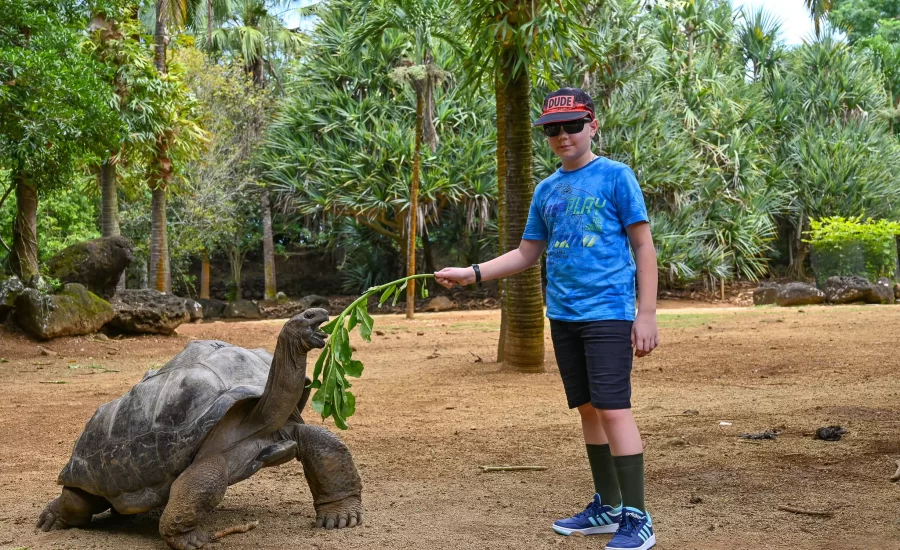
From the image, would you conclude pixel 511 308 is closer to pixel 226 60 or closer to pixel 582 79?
pixel 582 79

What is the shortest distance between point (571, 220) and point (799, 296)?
16.1 m

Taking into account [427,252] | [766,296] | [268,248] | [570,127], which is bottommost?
[766,296]

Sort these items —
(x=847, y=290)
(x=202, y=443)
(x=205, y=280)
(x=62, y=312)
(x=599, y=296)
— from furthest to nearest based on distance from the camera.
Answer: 1. (x=205, y=280)
2. (x=847, y=290)
3. (x=62, y=312)
4. (x=202, y=443)
5. (x=599, y=296)

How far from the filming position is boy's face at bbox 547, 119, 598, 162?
12.5ft

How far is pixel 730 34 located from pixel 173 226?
20445mm

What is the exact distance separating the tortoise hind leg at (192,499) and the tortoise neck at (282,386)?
0.27 meters

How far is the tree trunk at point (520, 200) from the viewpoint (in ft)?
31.0

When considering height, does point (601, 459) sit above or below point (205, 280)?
below

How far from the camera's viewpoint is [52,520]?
4316 mm

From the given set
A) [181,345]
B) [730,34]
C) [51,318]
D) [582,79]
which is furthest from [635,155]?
[51,318]

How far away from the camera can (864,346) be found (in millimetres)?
10531

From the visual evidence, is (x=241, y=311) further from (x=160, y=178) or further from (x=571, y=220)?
(x=571, y=220)

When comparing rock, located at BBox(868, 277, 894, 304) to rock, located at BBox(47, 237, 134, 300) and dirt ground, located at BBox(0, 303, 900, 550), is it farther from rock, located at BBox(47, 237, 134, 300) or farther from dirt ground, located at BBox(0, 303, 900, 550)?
rock, located at BBox(47, 237, 134, 300)

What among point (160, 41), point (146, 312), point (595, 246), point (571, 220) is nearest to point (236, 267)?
point (160, 41)
